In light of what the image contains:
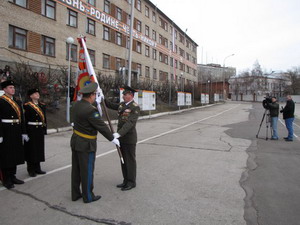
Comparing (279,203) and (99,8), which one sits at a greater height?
(99,8)

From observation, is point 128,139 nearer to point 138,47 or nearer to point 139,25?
point 138,47

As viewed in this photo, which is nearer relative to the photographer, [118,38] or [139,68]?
[118,38]

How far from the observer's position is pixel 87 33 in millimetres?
25250

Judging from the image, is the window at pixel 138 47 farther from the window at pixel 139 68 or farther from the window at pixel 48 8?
the window at pixel 48 8

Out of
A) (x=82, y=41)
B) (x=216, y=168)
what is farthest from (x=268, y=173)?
(x=82, y=41)

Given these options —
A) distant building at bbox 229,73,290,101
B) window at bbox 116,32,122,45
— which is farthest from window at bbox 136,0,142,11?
distant building at bbox 229,73,290,101

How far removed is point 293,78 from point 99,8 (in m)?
74.3

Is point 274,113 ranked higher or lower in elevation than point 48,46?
lower

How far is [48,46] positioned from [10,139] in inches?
Result: 746

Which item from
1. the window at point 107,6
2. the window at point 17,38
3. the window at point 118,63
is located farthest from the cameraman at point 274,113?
the window at point 107,6

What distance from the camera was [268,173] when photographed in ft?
17.8

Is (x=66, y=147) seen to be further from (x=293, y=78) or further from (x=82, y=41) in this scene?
(x=293, y=78)

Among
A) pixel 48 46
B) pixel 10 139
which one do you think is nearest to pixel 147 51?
pixel 48 46

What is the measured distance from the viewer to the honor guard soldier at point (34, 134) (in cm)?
512
